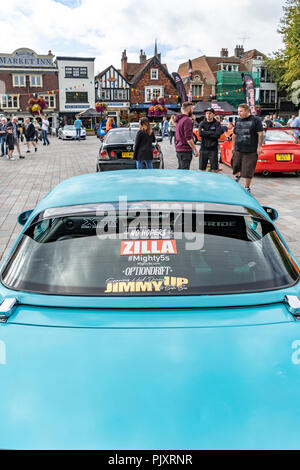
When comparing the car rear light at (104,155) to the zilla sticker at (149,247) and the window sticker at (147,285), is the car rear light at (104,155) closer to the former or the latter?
the zilla sticker at (149,247)

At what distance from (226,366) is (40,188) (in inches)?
394

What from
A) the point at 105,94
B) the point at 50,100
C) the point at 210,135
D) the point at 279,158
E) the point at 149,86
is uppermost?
the point at 149,86

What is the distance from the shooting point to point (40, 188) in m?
10.8

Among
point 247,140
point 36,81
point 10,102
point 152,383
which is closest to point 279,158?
point 247,140

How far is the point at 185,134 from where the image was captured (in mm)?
9281

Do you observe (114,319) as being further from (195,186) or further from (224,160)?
(224,160)

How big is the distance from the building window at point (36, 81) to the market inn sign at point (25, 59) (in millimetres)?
1451

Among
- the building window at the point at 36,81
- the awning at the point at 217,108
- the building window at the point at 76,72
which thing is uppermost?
the building window at the point at 76,72

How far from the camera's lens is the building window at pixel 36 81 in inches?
2180

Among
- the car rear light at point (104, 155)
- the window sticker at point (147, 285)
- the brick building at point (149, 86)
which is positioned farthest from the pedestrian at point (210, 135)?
the brick building at point (149, 86)

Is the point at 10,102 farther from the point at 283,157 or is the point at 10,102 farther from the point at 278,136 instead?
the point at 283,157

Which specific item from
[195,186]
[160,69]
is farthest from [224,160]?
[160,69]

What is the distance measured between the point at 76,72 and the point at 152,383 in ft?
199
